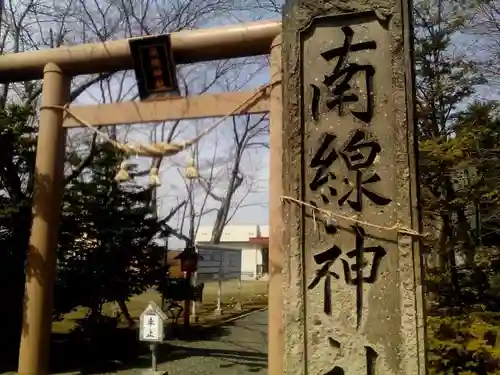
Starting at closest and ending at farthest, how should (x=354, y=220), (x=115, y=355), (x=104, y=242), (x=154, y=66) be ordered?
→ 1. (x=354, y=220)
2. (x=154, y=66)
3. (x=115, y=355)
4. (x=104, y=242)

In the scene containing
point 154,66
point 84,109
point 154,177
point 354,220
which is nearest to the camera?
point 354,220

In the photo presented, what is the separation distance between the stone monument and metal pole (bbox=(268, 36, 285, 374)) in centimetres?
148

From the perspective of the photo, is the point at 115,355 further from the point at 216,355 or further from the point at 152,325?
the point at 152,325

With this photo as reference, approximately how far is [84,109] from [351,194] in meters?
3.88

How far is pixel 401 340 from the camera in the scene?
290cm

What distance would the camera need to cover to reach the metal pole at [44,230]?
5.60 meters

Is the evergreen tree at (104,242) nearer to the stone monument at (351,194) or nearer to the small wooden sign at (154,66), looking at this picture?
the small wooden sign at (154,66)

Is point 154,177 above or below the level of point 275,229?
above

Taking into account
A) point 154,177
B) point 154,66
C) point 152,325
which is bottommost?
point 152,325

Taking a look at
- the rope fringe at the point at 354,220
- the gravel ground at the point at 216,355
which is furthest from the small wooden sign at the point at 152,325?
the rope fringe at the point at 354,220

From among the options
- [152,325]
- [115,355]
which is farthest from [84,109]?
[115,355]

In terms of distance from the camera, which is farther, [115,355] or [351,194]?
[115,355]

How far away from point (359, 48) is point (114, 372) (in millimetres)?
5532

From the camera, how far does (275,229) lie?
5031 mm
